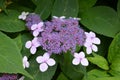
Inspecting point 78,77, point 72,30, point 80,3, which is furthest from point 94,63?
point 80,3

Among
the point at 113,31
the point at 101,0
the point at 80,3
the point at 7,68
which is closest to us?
the point at 7,68

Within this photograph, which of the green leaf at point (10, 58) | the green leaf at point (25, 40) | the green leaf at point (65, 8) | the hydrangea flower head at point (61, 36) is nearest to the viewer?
the green leaf at point (10, 58)

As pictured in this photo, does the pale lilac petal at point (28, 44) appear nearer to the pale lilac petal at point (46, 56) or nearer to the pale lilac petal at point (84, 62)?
the pale lilac petal at point (46, 56)

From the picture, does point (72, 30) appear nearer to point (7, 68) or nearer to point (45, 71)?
point (45, 71)

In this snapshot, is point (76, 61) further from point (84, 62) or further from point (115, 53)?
point (115, 53)

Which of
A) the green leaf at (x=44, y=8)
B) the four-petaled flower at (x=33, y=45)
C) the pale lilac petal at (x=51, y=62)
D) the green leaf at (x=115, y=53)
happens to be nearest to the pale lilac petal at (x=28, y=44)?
the four-petaled flower at (x=33, y=45)

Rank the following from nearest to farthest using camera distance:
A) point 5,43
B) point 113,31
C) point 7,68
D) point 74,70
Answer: point 7,68 → point 5,43 → point 74,70 → point 113,31
